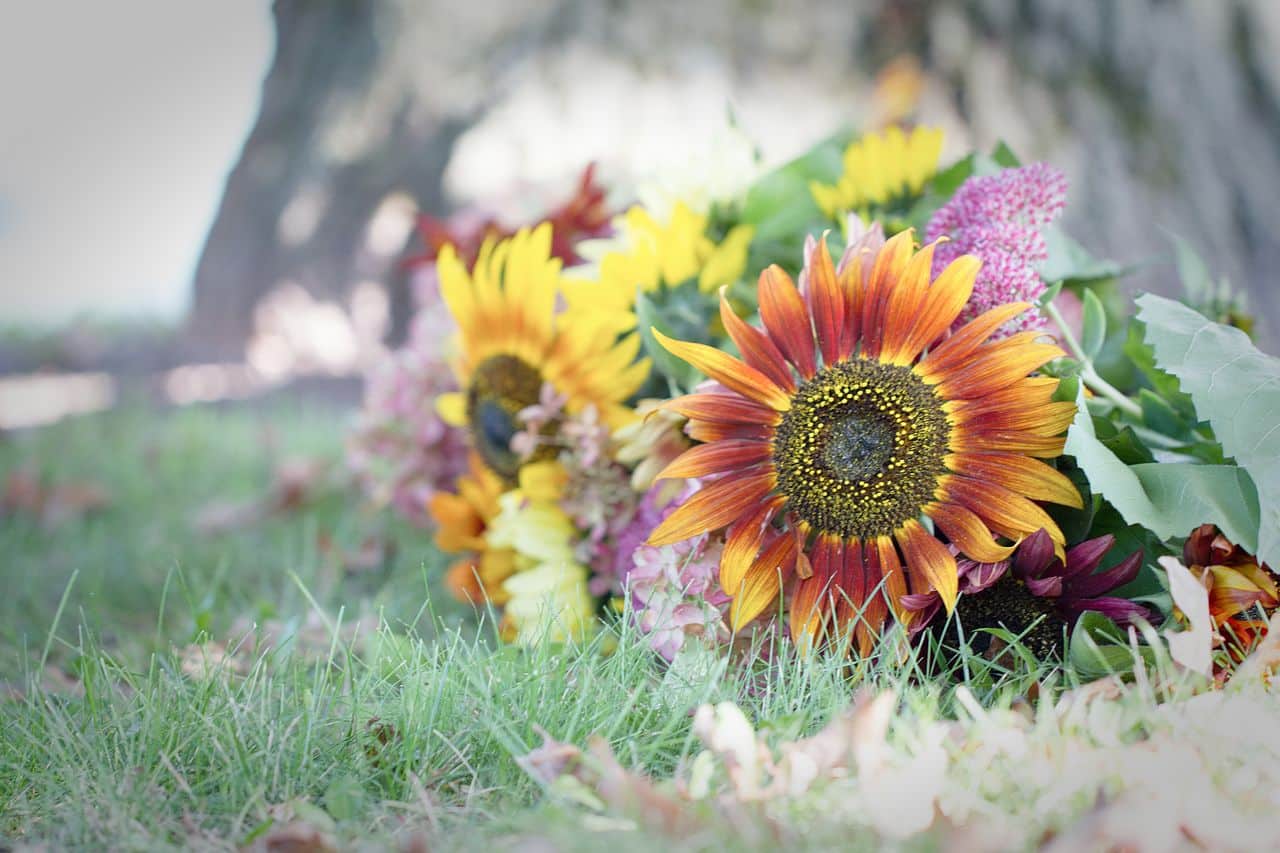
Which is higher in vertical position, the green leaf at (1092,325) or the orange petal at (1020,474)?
the green leaf at (1092,325)

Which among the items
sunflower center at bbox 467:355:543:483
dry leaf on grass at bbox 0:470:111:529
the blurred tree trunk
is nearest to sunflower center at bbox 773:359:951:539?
sunflower center at bbox 467:355:543:483

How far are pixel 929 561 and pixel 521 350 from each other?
63 cm

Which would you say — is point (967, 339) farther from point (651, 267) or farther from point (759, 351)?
point (651, 267)

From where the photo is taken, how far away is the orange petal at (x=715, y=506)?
968 millimetres

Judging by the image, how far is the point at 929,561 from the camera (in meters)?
0.93

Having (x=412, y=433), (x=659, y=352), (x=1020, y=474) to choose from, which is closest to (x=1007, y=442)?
(x=1020, y=474)

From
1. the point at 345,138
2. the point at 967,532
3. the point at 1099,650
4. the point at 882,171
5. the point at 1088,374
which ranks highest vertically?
the point at 345,138

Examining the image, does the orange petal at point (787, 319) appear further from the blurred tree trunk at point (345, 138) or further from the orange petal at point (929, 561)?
the blurred tree trunk at point (345, 138)

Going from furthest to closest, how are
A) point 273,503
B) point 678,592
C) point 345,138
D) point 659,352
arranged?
point 345,138 → point 273,503 → point 659,352 → point 678,592

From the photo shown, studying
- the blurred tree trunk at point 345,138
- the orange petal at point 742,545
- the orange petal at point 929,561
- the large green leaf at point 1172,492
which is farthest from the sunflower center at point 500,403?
the blurred tree trunk at point 345,138

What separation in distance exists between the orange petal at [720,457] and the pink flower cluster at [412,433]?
824 mm

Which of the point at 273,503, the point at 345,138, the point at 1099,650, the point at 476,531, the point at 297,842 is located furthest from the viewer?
the point at 345,138

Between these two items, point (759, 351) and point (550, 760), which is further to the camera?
point (759, 351)

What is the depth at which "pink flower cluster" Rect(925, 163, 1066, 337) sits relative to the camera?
100 cm
